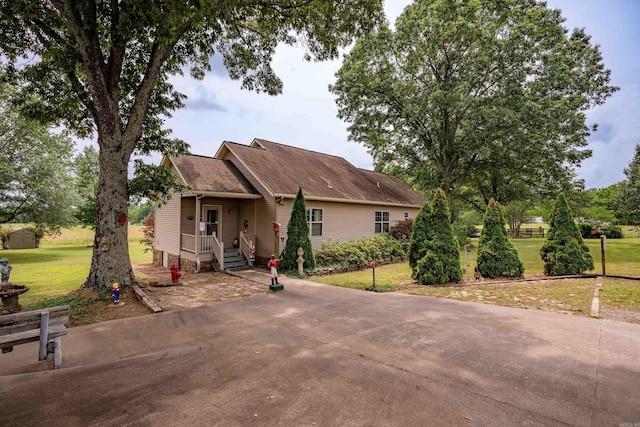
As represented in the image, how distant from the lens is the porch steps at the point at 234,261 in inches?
513

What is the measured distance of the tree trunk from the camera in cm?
815

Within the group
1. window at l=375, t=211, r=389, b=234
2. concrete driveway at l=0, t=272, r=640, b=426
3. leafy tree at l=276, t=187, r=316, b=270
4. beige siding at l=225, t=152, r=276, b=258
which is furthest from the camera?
window at l=375, t=211, r=389, b=234

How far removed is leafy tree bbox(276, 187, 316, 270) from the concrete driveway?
5.72 meters

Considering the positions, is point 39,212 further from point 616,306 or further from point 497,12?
point 497,12

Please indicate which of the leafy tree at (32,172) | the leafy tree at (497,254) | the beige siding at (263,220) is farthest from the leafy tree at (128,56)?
the leafy tree at (32,172)

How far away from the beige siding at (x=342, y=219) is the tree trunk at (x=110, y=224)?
6228mm

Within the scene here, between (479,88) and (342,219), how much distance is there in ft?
47.7

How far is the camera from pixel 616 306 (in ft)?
23.2

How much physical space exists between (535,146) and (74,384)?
23988mm

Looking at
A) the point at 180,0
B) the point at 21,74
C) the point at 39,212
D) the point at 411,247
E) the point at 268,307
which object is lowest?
the point at 268,307

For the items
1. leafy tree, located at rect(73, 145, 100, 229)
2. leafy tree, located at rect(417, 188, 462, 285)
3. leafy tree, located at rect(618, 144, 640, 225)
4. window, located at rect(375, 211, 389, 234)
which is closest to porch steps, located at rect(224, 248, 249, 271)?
leafy tree, located at rect(417, 188, 462, 285)

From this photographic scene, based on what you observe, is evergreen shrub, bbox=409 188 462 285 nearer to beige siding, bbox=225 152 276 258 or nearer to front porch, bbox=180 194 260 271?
beige siding, bbox=225 152 276 258

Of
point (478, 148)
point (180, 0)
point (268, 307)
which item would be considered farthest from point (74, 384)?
point (478, 148)

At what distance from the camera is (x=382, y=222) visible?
62.6ft
